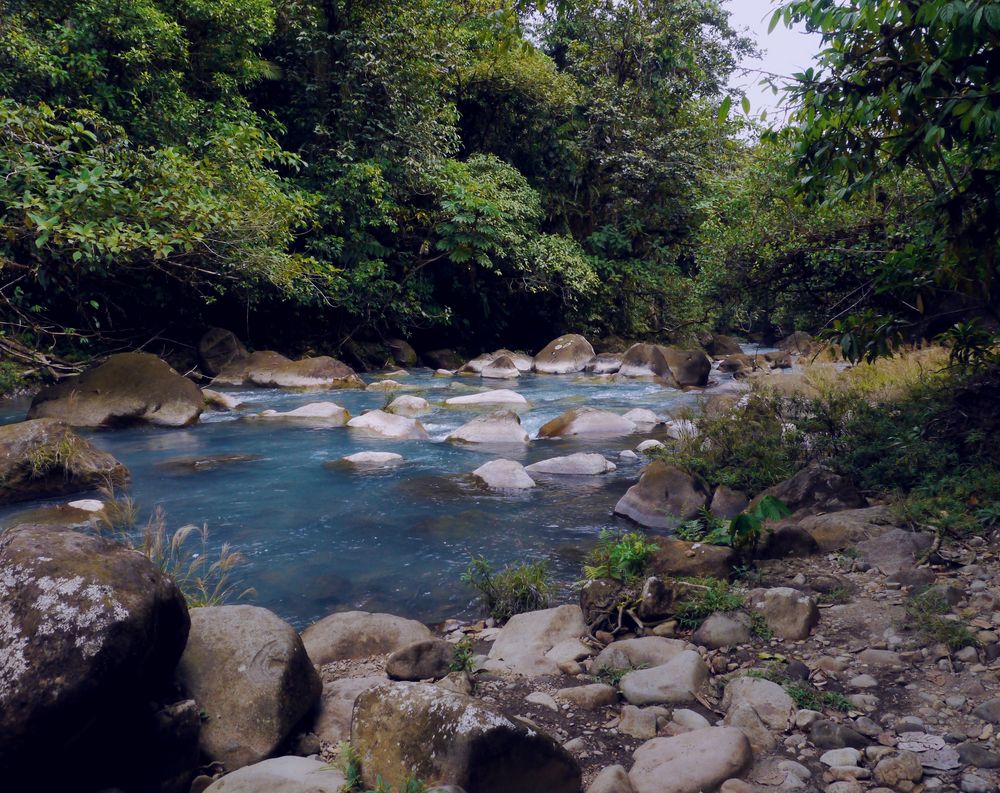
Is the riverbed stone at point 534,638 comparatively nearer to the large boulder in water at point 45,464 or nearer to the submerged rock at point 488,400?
the large boulder in water at point 45,464

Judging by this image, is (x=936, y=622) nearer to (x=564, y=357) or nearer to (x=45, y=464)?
(x=45, y=464)

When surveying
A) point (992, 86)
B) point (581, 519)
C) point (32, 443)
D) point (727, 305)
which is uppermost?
point (992, 86)

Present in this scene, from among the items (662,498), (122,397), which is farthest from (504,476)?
(122,397)

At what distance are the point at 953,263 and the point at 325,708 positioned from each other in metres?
3.68

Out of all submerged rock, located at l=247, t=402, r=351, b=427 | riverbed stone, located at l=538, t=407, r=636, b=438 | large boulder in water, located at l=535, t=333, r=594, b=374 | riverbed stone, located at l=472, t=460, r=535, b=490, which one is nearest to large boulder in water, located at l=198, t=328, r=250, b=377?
submerged rock, located at l=247, t=402, r=351, b=427

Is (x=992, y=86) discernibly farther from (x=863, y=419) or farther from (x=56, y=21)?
(x=56, y=21)

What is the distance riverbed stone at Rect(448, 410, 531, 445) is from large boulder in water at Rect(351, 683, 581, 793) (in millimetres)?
7423

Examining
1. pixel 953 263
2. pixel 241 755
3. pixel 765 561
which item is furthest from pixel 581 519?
pixel 241 755

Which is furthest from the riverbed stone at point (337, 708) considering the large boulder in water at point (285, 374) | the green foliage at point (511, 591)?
the large boulder in water at point (285, 374)

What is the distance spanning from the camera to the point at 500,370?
17.8m

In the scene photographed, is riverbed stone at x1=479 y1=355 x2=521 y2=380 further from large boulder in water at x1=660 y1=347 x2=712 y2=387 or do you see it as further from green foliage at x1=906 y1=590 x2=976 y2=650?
green foliage at x1=906 y1=590 x2=976 y2=650

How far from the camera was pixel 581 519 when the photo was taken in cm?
682

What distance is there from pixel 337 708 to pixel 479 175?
56.8ft

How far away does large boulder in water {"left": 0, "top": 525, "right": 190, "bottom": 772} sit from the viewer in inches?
93.0
